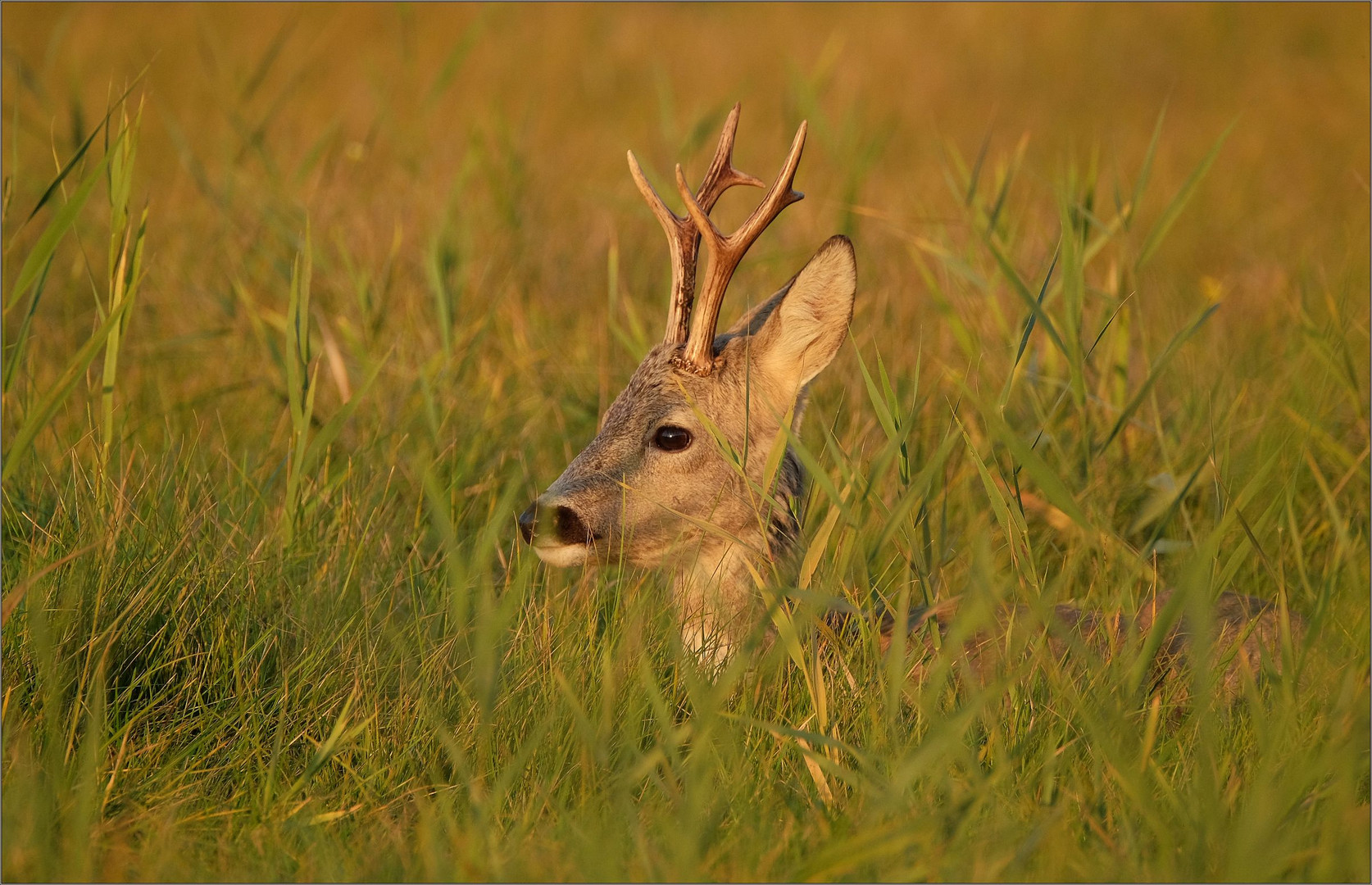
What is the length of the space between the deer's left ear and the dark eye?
0.34 metres

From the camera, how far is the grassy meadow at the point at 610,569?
2.43 metres

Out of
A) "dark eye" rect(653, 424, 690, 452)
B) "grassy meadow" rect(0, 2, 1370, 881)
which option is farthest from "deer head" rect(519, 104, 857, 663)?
"grassy meadow" rect(0, 2, 1370, 881)

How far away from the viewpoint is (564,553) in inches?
133

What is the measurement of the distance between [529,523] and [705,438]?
0.61m

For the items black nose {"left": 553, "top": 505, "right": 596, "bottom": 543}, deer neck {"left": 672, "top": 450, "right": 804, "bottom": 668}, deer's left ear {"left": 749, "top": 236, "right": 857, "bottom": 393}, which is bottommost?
deer neck {"left": 672, "top": 450, "right": 804, "bottom": 668}

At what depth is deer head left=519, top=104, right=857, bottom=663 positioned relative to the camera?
3451mm

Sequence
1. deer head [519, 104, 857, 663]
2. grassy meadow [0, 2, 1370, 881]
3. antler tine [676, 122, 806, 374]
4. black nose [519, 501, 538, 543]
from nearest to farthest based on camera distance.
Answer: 1. grassy meadow [0, 2, 1370, 881]
2. black nose [519, 501, 538, 543]
3. deer head [519, 104, 857, 663]
4. antler tine [676, 122, 806, 374]

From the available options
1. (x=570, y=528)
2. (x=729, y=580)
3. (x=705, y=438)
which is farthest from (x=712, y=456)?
(x=570, y=528)

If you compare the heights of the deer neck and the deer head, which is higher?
the deer head

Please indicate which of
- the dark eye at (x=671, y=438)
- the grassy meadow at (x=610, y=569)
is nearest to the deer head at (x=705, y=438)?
the dark eye at (x=671, y=438)

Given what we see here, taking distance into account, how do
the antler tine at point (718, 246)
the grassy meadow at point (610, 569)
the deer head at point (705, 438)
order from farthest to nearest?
1. the antler tine at point (718, 246)
2. the deer head at point (705, 438)
3. the grassy meadow at point (610, 569)

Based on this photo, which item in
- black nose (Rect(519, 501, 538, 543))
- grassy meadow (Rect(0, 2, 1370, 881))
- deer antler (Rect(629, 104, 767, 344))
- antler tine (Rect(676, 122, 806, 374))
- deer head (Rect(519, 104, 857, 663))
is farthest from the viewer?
deer antler (Rect(629, 104, 767, 344))

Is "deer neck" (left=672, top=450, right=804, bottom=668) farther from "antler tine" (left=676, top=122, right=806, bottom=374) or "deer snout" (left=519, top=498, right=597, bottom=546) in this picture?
"antler tine" (left=676, top=122, right=806, bottom=374)

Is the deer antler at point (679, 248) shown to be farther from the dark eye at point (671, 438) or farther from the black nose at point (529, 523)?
the black nose at point (529, 523)
